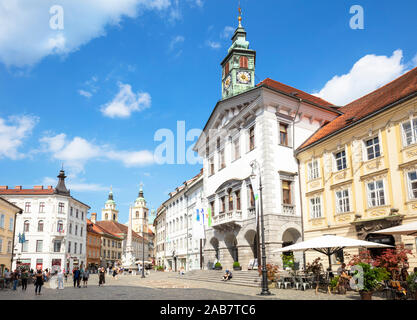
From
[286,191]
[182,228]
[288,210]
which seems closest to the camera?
[288,210]

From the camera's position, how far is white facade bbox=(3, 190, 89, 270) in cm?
5988

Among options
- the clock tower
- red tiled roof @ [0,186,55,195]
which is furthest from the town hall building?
red tiled roof @ [0,186,55,195]

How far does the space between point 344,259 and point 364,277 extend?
31.9ft

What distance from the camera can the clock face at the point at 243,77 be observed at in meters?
35.2

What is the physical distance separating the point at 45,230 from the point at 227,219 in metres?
41.6

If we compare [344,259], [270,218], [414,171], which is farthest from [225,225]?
[414,171]

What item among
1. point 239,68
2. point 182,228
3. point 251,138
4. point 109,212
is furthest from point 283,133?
point 109,212

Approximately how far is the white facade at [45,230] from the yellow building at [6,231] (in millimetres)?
16743

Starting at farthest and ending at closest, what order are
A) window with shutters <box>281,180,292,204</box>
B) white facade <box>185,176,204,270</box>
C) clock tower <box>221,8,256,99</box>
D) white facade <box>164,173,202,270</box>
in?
white facade <box>164,173,202,270</box>, white facade <box>185,176,204,270</box>, clock tower <box>221,8,256,99</box>, window with shutters <box>281,180,292,204</box>

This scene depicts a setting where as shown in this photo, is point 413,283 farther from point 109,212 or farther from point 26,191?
point 109,212

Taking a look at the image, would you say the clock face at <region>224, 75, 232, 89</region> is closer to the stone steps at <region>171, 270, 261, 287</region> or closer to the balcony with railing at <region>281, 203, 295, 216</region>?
the balcony with railing at <region>281, 203, 295, 216</region>

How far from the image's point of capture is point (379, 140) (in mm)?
21875

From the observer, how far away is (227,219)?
31.8 meters

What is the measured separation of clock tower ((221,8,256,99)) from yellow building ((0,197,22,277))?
2639 cm
